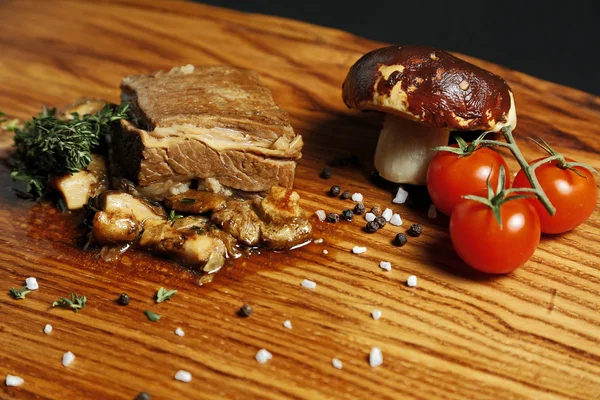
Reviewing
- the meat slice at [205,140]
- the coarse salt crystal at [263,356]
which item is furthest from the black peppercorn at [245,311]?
the meat slice at [205,140]

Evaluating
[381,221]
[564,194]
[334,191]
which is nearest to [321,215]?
[334,191]

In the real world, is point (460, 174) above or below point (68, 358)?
above

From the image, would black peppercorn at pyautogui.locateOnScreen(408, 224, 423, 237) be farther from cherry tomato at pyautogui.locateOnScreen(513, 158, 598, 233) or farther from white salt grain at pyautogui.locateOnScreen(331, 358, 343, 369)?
white salt grain at pyautogui.locateOnScreen(331, 358, 343, 369)

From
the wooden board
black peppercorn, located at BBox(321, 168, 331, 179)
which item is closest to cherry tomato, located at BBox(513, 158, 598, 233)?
the wooden board

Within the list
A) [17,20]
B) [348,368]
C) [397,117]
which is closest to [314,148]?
[397,117]

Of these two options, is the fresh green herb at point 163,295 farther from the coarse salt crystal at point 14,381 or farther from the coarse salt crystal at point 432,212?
the coarse salt crystal at point 432,212

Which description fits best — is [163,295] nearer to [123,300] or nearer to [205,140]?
[123,300]
